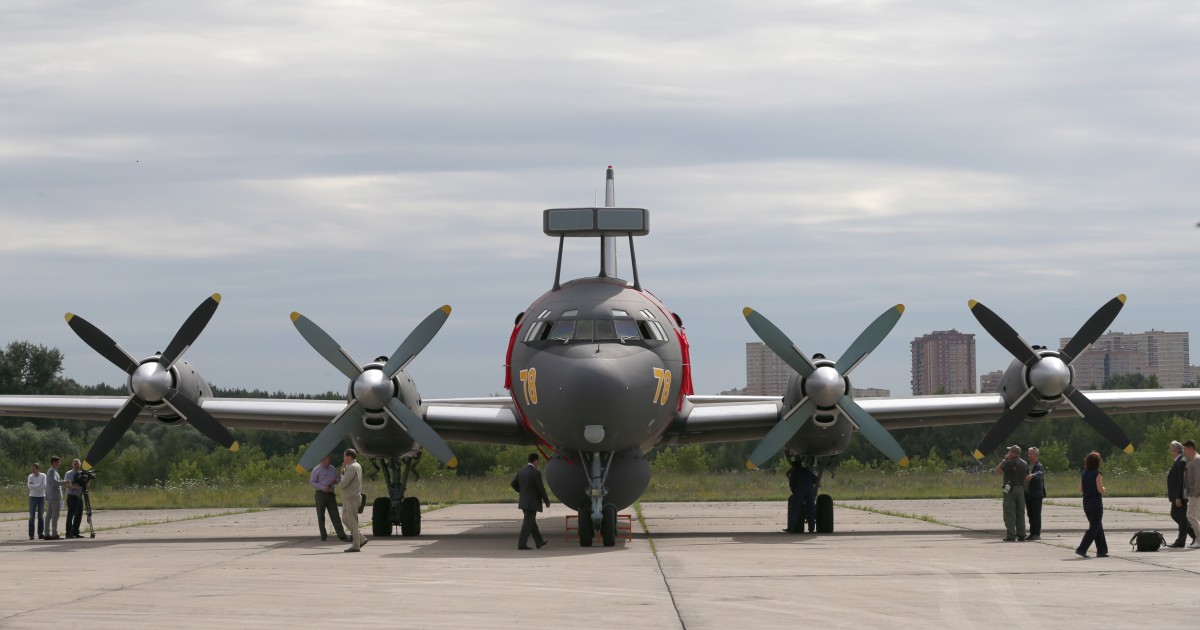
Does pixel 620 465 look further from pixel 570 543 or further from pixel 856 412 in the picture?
pixel 856 412

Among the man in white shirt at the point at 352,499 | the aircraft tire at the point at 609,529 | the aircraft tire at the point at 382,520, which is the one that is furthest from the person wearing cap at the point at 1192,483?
the aircraft tire at the point at 382,520

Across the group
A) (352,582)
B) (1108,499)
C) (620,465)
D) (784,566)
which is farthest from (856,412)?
(1108,499)

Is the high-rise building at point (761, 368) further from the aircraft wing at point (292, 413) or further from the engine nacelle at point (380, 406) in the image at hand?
the engine nacelle at point (380, 406)

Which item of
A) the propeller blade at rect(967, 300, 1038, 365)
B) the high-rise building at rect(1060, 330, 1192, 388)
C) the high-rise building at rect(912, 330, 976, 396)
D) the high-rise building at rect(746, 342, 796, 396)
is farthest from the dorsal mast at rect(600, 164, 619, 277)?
the high-rise building at rect(1060, 330, 1192, 388)

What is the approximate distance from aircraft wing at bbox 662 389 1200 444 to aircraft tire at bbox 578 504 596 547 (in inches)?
157

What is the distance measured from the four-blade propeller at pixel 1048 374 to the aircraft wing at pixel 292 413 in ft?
29.3

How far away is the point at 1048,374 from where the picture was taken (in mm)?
Answer: 23641

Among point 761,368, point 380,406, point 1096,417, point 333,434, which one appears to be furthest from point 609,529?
point 761,368

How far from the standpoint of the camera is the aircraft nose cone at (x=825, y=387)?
2269cm

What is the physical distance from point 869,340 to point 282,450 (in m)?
74.8

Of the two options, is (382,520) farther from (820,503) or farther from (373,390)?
(820,503)

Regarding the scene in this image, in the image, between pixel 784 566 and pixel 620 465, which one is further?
pixel 620 465

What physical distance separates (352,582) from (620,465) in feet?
24.2

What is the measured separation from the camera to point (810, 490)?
24156mm
